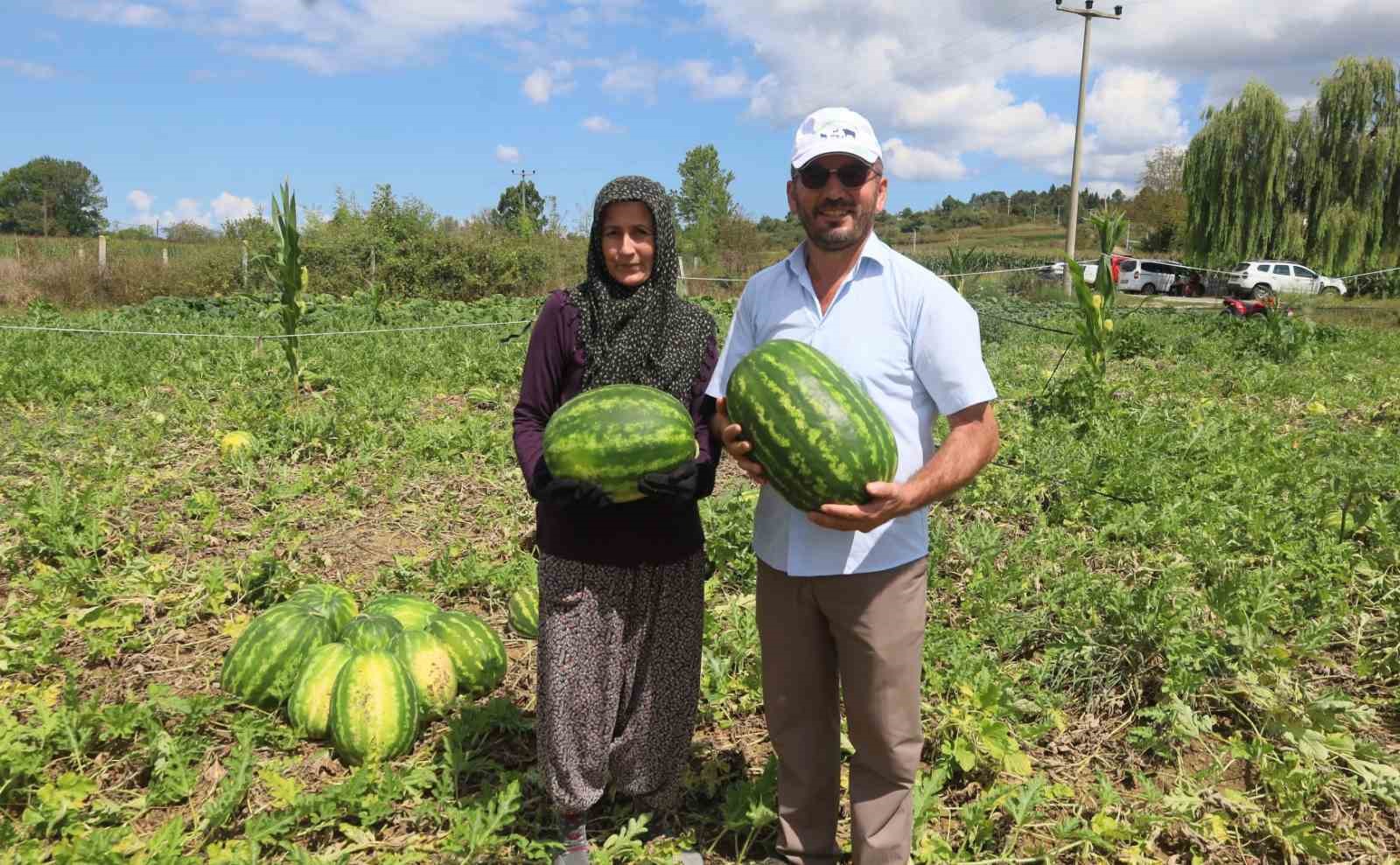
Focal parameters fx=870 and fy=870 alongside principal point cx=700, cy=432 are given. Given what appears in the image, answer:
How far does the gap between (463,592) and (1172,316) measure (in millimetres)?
16460

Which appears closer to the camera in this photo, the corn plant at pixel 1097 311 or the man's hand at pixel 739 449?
the man's hand at pixel 739 449

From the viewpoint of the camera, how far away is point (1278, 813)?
277 cm

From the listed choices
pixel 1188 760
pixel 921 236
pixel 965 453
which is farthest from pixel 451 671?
pixel 921 236

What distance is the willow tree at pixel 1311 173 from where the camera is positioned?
26.4 m

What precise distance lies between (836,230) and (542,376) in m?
0.94

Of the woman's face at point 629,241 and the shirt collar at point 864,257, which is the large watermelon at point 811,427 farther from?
the woman's face at point 629,241

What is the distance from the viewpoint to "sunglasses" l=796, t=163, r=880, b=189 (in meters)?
2.23

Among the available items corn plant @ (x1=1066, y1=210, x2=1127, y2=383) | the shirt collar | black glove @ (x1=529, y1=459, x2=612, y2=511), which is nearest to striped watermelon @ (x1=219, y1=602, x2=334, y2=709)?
black glove @ (x1=529, y1=459, x2=612, y2=511)

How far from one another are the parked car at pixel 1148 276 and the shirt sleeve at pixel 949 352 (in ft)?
106

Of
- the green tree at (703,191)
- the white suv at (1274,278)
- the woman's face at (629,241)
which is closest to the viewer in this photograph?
the woman's face at (629,241)

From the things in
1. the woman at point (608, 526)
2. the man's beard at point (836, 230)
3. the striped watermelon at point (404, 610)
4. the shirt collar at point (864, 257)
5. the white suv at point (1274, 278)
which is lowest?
the striped watermelon at point (404, 610)

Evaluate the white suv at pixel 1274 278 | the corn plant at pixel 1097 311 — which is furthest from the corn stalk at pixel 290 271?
the white suv at pixel 1274 278

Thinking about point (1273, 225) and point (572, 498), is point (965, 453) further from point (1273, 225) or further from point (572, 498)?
point (1273, 225)

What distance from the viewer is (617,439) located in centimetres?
225
